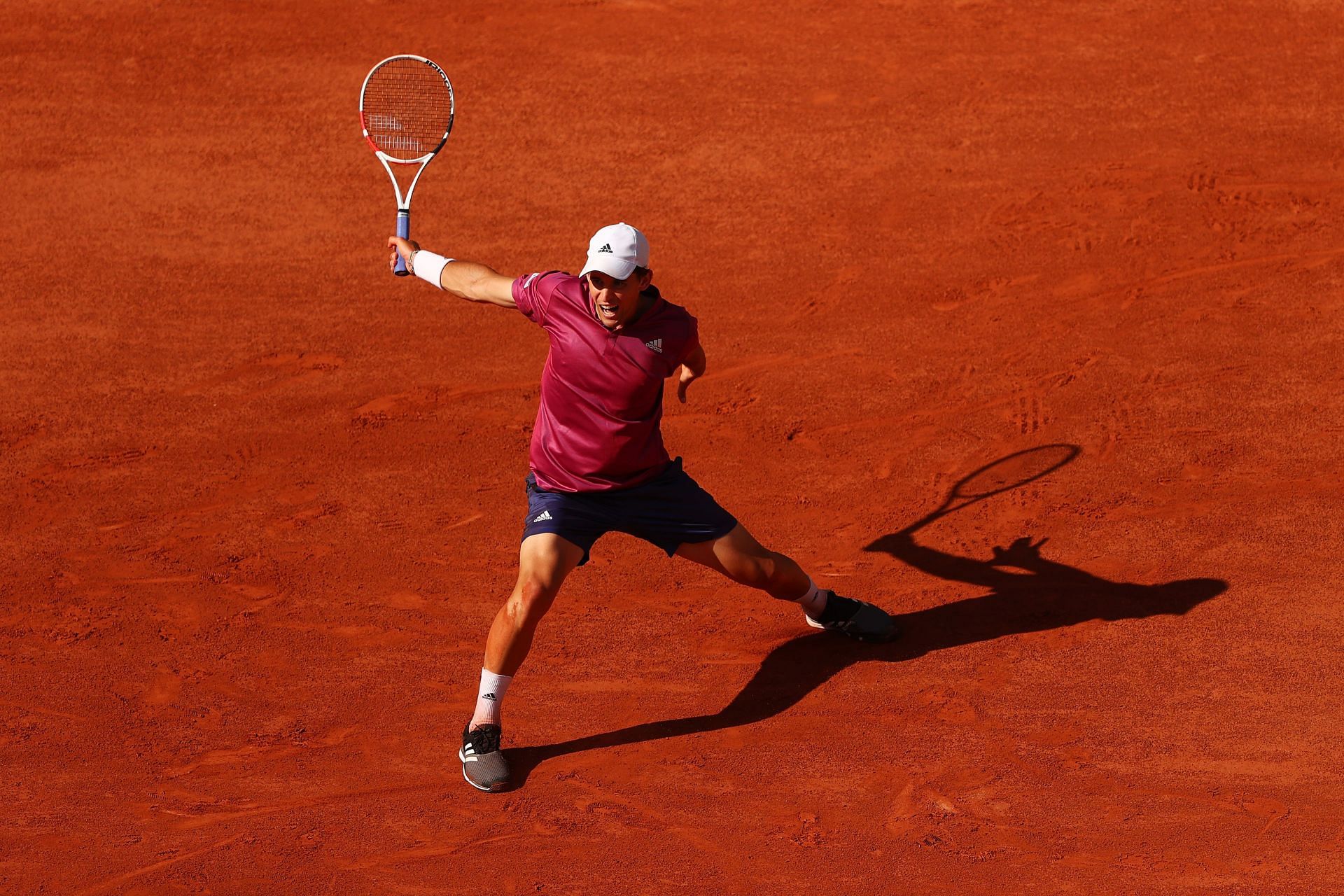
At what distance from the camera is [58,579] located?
7.63 metres

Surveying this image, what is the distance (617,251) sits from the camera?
5762mm

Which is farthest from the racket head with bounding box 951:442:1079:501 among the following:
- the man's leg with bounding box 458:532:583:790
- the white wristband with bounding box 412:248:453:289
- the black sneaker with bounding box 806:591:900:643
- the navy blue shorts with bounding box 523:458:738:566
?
the white wristband with bounding box 412:248:453:289

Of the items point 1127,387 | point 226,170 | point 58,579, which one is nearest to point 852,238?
point 1127,387

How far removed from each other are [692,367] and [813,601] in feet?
4.33

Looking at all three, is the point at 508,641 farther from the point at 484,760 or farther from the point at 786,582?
the point at 786,582

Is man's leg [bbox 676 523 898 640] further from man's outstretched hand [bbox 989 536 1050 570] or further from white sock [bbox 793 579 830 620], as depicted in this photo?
man's outstretched hand [bbox 989 536 1050 570]

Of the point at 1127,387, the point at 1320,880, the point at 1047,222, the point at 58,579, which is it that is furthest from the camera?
the point at 1047,222

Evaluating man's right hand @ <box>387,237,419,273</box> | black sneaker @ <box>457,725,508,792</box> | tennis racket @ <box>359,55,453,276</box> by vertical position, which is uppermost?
tennis racket @ <box>359,55,453,276</box>

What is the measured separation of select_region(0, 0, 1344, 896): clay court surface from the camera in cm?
612

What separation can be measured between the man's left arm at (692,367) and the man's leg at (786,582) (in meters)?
0.68

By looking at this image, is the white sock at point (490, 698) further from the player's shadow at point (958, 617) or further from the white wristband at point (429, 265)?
the white wristband at point (429, 265)

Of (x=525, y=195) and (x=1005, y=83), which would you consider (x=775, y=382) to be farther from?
(x=1005, y=83)

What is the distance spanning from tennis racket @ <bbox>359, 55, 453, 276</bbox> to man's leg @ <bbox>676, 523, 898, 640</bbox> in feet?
6.18

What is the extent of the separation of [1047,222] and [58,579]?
6.77 meters
